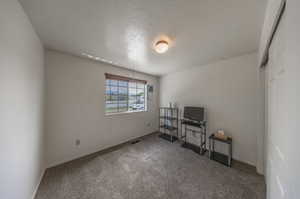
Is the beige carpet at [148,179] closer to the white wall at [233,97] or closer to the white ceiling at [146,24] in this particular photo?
the white wall at [233,97]

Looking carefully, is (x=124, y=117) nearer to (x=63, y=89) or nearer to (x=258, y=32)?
(x=63, y=89)

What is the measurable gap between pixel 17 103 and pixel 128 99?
252 centimetres

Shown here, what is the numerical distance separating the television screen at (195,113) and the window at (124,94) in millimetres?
1638

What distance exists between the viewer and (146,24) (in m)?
1.36

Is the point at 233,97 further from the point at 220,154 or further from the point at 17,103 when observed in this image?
the point at 17,103

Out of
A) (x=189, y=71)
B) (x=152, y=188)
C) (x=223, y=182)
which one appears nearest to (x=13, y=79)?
(x=152, y=188)

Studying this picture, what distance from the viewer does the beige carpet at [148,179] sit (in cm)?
151

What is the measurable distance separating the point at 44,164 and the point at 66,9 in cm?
266

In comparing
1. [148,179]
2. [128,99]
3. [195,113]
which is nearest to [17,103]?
[148,179]

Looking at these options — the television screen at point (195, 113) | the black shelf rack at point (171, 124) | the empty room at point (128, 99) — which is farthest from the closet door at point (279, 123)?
the black shelf rack at point (171, 124)

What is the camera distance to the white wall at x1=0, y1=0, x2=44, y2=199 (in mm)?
904

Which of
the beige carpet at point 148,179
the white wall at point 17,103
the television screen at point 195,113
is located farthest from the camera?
the television screen at point 195,113

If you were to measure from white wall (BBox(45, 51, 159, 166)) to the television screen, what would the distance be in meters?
1.99

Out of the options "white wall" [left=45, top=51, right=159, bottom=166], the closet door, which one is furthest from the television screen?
"white wall" [left=45, top=51, right=159, bottom=166]
